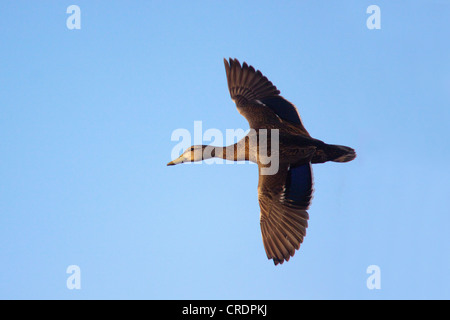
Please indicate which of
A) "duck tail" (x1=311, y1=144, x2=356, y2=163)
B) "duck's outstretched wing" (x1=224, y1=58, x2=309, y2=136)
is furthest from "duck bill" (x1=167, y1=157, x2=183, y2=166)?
"duck tail" (x1=311, y1=144, x2=356, y2=163)

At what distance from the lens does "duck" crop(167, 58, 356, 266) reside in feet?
34.1

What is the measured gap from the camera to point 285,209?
34.7 feet

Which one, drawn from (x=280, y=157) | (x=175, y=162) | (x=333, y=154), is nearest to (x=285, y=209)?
(x=280, y=157)

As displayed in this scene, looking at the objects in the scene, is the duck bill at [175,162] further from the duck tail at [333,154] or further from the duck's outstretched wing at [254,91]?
the duck tail at [333,154]

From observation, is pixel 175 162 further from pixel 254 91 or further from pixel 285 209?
pixel 285 209

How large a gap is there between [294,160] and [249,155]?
3.15 ft

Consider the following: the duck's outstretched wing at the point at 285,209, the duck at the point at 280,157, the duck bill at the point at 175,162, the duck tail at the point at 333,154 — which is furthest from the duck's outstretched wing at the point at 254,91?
the duck bill at the point at 175,162

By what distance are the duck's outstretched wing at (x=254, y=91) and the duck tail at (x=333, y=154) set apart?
848 mm

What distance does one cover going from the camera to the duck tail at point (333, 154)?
10.5m

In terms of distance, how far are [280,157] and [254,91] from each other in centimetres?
182

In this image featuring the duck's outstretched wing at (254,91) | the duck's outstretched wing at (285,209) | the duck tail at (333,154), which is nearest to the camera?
the duck's outstretched wing at (285,209)

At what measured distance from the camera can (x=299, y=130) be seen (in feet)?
35.4
